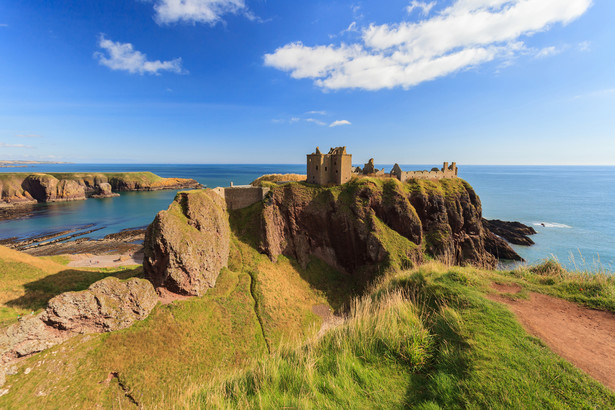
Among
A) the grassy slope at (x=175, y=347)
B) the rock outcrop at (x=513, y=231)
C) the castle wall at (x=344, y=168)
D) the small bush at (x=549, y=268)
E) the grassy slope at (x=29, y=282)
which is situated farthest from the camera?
the rock outcrop at (x=513, y=231)

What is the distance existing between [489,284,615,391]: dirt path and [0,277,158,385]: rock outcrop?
93.9 ft

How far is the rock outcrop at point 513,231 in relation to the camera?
66.2m

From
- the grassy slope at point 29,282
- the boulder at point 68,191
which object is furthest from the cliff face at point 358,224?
the boulder at point 68,191

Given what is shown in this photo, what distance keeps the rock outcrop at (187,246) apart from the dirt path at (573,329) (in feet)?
91.6

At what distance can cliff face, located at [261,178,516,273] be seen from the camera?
133 feet

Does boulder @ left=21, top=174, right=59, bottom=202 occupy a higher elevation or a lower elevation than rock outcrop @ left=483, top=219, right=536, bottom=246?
higher

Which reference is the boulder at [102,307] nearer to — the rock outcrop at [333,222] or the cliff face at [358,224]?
the cliff face at [358,224]

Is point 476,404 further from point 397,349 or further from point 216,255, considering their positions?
point 216,255

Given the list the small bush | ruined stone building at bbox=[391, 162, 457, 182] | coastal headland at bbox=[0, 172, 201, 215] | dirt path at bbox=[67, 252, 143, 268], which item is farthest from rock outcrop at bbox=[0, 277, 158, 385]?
coastal headland at bbox=[0, 172, 201, 215]

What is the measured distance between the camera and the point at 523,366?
5184mm

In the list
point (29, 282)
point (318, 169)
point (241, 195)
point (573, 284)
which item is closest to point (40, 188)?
point (29, 282)

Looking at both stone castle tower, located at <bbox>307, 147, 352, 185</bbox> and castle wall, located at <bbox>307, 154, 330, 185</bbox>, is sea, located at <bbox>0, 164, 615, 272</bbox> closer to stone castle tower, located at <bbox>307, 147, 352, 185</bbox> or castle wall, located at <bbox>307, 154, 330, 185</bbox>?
stone castle tower, located at <bbox>307, 147, 352, 185</bbox>

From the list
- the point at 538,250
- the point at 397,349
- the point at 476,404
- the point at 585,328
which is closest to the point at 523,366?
the point at 476,404

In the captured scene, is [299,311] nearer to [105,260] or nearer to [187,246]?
[187,246]
